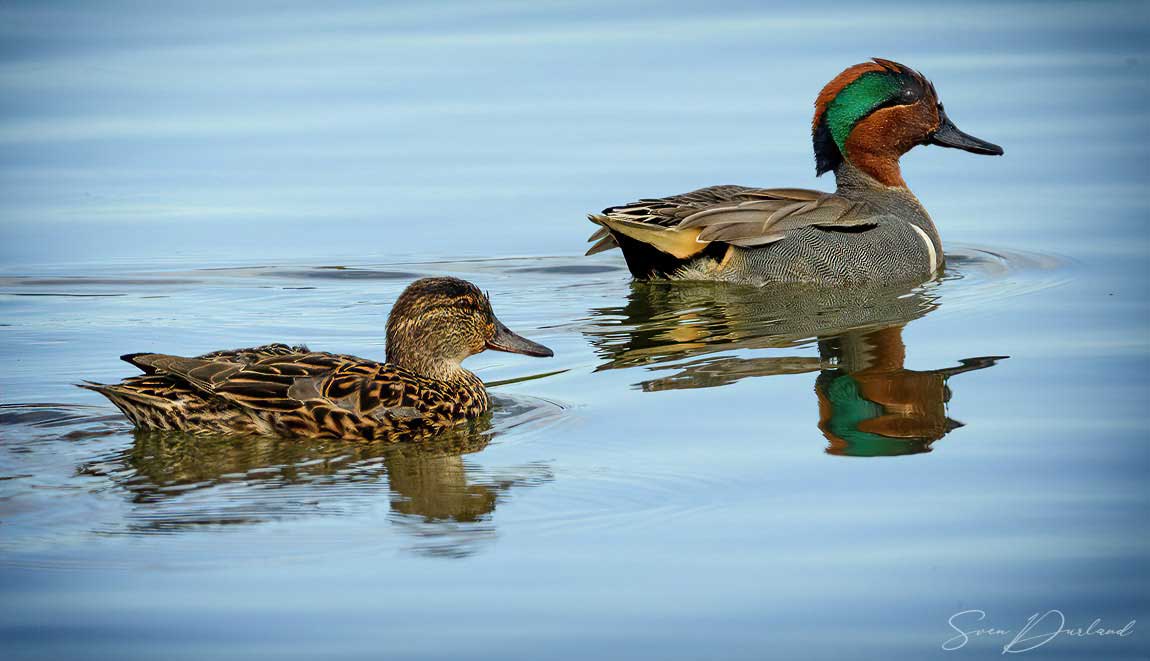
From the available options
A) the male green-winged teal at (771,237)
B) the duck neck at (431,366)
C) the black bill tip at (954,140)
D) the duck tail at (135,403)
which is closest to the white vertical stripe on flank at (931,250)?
the male green-winged teal at (771,237)

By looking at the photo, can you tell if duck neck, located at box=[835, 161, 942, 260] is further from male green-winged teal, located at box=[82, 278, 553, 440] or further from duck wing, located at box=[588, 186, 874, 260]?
male green-winged teal, located at box=[82, 278, 553, 440]

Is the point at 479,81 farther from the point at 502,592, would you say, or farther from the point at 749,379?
the point at 502,592

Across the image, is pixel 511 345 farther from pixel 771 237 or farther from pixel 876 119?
pixel 876 119

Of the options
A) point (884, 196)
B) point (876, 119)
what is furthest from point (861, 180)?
point (876, 119)

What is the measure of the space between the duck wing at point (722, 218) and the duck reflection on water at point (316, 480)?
12.4 ft

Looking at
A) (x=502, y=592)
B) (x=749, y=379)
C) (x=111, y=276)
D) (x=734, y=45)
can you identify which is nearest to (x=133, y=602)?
(x=502, y=592)

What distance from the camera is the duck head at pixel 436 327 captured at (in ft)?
28.7

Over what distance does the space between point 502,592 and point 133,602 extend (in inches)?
49.5

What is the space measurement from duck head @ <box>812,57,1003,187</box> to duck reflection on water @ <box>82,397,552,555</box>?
5.44 meters

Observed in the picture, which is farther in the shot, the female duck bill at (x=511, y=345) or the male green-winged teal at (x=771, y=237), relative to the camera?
the male green-winged teal at (x=771, y=237)

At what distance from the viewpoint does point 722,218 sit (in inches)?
472

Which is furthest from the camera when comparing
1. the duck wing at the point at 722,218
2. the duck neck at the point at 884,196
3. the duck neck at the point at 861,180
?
the duck neck at the point at 861,180

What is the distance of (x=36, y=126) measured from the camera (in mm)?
16609
